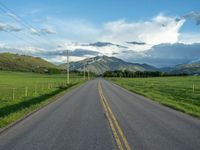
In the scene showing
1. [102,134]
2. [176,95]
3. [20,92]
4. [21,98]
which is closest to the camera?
[102,134]

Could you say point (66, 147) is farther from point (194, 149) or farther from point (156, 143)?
point (194, 149)

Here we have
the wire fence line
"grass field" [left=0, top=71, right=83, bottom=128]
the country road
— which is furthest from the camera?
the wire fence line

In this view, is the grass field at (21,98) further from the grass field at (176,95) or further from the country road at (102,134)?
the grass field at (176,95)

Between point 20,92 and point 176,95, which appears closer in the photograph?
point 176,95

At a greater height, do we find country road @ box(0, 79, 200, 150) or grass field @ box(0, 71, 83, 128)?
country road @ box(0, 79, 200, 150)

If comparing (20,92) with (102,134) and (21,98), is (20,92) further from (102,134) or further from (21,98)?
(102,134)

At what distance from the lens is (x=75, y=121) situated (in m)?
14.0

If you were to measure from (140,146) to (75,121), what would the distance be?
5600 mm

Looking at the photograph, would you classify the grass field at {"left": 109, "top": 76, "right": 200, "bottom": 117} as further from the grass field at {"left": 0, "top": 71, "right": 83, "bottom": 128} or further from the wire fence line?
the wire fence line

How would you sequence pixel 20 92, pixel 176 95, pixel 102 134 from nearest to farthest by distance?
pixel 102 134 → pixel 176 95 → pixel 20 92

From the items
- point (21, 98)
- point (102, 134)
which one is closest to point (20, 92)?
point (21, 98)

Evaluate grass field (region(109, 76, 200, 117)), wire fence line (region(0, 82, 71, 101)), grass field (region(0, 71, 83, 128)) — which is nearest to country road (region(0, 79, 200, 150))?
grass field (region(0, 71, 83, 128))

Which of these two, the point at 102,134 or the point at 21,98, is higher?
the point at 102,134

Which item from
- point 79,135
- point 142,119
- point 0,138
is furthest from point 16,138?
point 142,119
